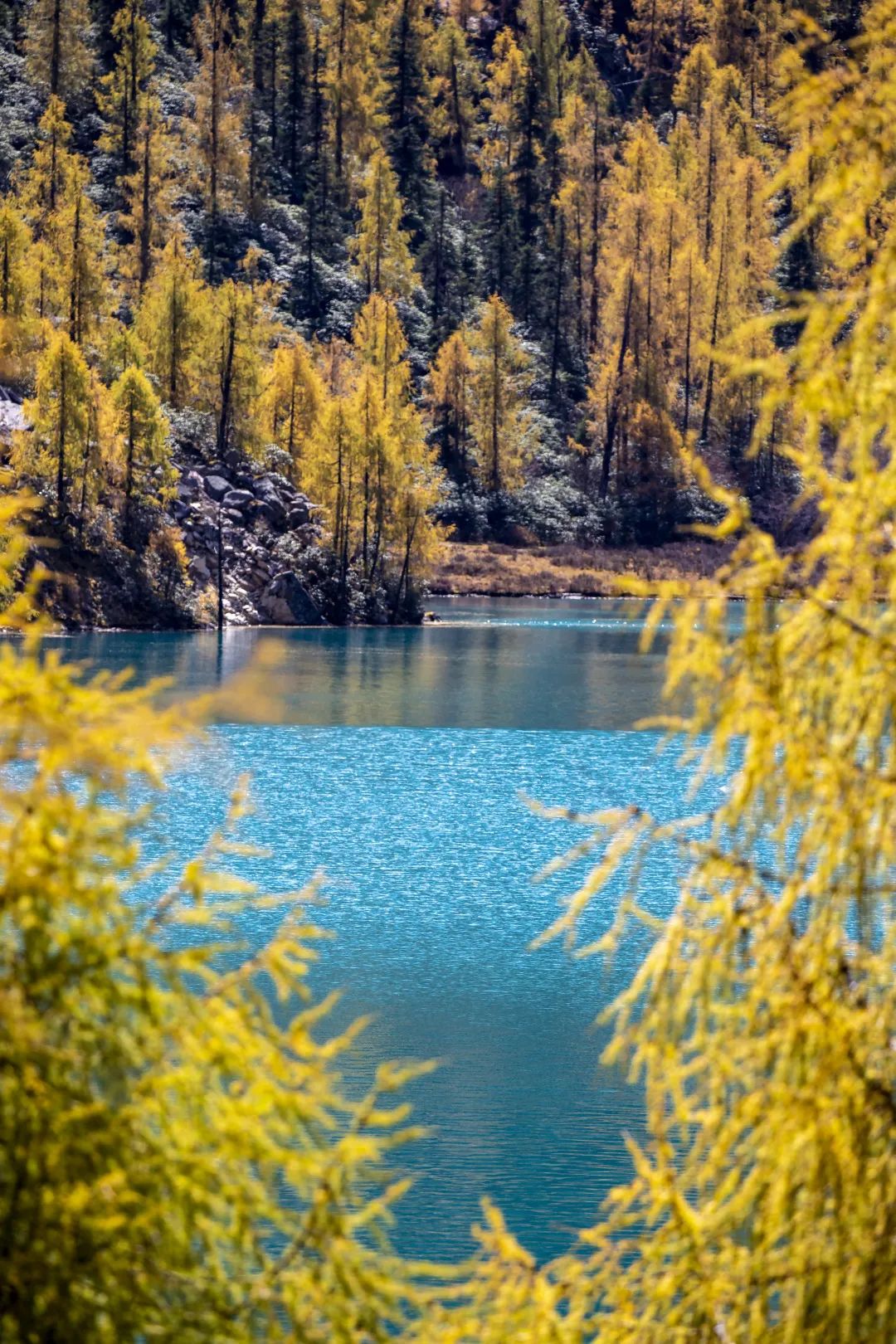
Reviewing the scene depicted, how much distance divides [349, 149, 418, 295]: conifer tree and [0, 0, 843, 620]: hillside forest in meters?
0.20

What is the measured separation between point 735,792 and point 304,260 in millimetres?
91293

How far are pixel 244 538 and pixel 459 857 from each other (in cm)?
4040

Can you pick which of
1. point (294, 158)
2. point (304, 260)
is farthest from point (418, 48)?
point (304, 260)

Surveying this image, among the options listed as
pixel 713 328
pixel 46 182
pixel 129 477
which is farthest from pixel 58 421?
pixel 713 328

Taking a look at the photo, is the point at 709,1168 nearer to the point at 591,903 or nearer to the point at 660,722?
the point at 660,722

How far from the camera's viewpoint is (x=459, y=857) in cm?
2397

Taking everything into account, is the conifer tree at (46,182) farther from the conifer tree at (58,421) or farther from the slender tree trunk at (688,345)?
the slender tree trunk at (688,345)

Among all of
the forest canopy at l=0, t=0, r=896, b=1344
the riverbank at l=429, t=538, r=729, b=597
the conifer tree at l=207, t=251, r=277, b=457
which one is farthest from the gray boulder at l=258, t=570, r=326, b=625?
the forest canopy at l=0, t=0, r=896, b=1344

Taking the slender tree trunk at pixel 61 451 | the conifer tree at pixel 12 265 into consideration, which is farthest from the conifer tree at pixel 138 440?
the conifer tree at pixel 12 265

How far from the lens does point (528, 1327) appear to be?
452cm

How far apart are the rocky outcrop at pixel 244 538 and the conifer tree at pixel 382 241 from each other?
29940mm

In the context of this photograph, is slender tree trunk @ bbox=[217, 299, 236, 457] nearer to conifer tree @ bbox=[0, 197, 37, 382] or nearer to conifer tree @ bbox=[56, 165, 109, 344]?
conifer tree @ bbox=[56, 165, 109, 344]

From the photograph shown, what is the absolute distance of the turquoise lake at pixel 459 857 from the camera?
13352 mm

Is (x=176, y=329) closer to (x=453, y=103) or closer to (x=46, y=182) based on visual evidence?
(x=46, y=182)
